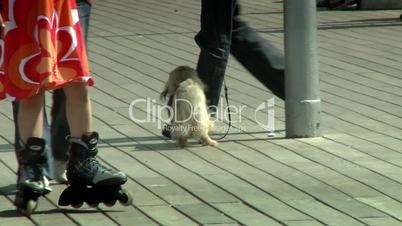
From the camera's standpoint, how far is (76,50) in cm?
563

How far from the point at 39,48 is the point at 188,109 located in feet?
5.72

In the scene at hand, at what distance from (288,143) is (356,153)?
51cm

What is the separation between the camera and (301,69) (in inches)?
293

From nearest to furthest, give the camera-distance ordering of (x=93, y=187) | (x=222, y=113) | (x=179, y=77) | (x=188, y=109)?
(x=93, y=187) < (x=188, y=109) < (x=179, y=77) < (x=222, y=113)

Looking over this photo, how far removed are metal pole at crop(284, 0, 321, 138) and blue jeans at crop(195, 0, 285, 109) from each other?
17 cm

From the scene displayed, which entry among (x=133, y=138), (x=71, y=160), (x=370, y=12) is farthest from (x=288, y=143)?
(x=370, y=12)

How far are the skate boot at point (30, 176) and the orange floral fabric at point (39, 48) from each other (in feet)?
0.89

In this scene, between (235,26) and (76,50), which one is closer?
(76,50)

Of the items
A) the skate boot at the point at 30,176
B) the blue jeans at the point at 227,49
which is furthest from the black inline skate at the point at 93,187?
the blue jeans at the point at 227,49

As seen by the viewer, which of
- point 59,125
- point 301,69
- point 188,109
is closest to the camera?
point 59,125

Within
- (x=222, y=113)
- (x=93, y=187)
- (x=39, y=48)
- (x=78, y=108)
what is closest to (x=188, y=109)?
(x=222, y=113)

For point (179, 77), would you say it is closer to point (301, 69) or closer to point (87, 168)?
point (301, 69)

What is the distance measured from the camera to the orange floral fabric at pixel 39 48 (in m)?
5.53

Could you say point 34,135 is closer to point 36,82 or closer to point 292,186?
point 36,82
